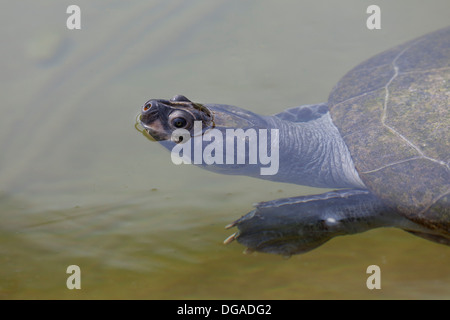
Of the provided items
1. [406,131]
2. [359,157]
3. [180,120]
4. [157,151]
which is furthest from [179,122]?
[406,131]

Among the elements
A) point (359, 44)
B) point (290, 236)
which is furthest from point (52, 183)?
point (359, 44)

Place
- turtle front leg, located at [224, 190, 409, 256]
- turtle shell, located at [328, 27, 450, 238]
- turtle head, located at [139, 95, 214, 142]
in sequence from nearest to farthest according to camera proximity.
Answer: turtle shell, located at [328, 27, 450, 238] → turtle front leg, located at [224, 190, 409, 256] → turtle head, located at [139, 95, 214, 142]

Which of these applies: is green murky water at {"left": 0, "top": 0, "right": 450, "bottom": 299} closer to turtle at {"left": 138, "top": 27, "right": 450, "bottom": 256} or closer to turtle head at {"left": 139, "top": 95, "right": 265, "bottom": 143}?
turtle at {"left": 138, "top": 27, "right": 450, "bottom": 256}

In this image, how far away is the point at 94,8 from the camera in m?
3.58

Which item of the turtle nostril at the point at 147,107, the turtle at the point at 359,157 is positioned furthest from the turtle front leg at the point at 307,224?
the turtle nostril at the point at 147,107

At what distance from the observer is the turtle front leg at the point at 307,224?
1925 millimetres

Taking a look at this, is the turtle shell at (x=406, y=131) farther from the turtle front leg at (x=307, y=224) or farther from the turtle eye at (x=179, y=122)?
the turtle eye at (x=179, y=122)

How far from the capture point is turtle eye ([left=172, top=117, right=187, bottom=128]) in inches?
81.1

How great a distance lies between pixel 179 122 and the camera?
2070 mm

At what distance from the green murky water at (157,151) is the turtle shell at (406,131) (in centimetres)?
30

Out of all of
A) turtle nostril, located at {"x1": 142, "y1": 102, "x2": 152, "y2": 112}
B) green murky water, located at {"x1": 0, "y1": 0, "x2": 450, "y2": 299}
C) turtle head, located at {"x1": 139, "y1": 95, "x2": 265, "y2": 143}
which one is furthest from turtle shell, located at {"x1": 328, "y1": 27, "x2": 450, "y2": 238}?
turtle nostril, located at {"x1": 142, "y1": 102, "x2": 152, "y2": 112}

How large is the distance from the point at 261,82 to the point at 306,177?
3.55ft

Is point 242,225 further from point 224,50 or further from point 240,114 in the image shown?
point 224,50

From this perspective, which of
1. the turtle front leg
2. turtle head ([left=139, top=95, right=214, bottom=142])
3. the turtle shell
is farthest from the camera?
turtle head ([left=139, top=95, right=214, bottom=142])
